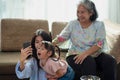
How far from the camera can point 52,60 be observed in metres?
2.24

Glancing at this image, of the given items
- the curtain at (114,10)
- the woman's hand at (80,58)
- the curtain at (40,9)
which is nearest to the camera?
the woman's hand at (80,58)

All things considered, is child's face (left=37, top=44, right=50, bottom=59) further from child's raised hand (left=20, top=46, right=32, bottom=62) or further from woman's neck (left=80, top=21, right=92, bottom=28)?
woman's neck (left=80, top=21, right=92, bottom=28)

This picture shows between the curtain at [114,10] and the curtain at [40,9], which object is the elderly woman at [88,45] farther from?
the curtain at [114,10]

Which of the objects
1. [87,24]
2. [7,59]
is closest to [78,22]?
[87,24]

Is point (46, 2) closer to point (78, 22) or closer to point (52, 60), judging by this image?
point (78, 22)

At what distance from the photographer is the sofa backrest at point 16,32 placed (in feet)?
11.2

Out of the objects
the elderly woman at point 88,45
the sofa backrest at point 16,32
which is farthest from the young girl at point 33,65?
the sofa backrest at point 16,32

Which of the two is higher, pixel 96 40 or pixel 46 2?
pixel 46 2

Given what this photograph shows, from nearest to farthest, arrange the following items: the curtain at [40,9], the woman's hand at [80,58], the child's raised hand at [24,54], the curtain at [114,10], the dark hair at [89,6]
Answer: the child's raised hand at [24,54], the woman's hand at [80,58], the dark hair at [89,6], the curtain at [40,9], the curtain at [114,10]

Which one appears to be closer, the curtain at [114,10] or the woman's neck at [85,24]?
the woman's neck at [85,24]

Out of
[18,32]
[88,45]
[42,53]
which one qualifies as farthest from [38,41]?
[18,32]

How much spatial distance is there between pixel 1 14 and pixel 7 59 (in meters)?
0.97

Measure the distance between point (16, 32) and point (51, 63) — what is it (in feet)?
4.40

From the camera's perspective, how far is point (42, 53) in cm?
222
